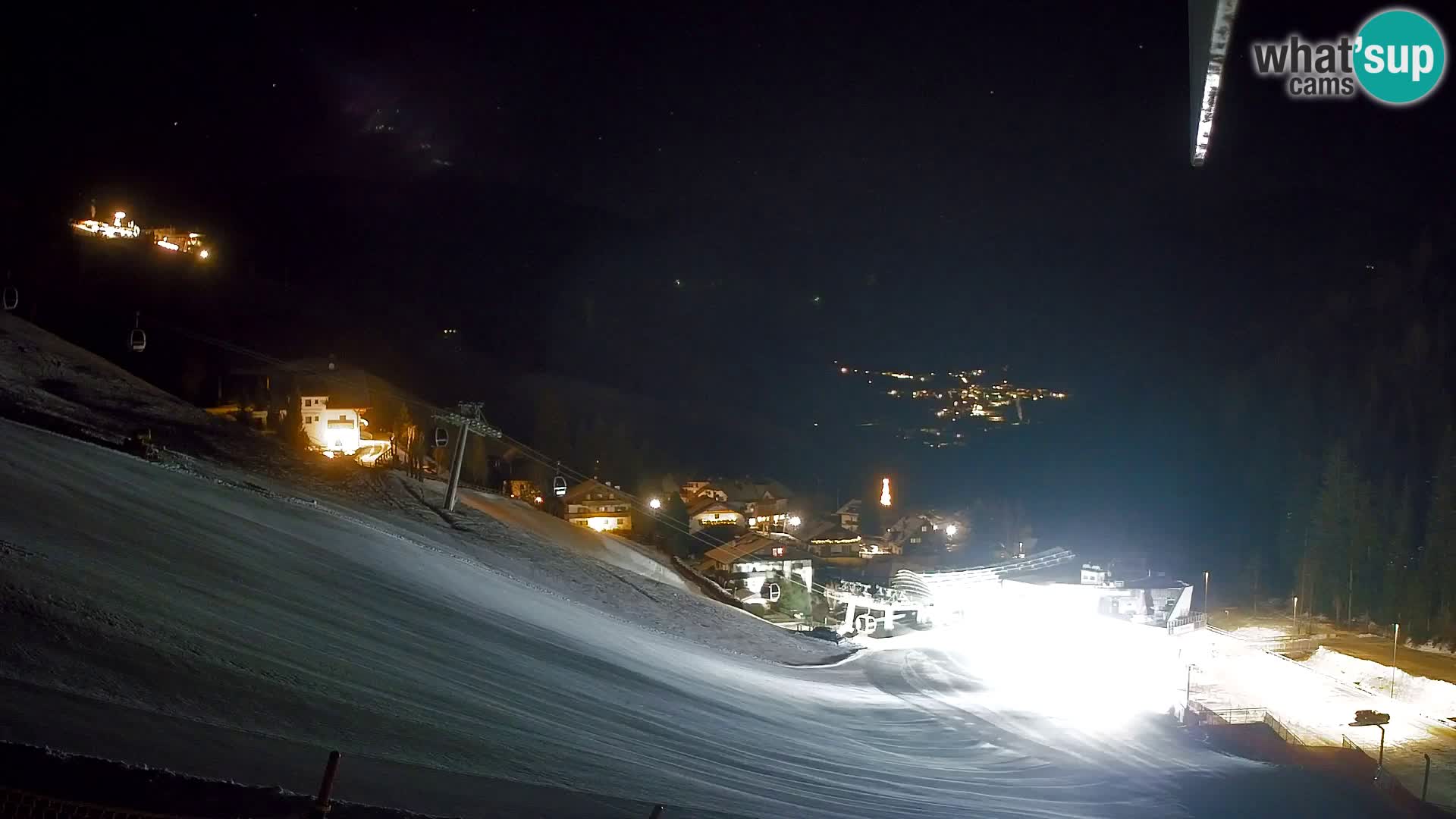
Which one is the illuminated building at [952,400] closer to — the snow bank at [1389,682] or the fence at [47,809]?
the snow bank at [1389,682]

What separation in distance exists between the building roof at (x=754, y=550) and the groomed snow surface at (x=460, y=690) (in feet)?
65.1

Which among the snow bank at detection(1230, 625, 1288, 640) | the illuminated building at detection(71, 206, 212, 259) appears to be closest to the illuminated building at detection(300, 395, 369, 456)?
the snow bank at detection(1230, 625, 1288, 640)

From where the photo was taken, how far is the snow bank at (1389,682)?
23.2 meters

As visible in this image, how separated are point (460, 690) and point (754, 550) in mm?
30107

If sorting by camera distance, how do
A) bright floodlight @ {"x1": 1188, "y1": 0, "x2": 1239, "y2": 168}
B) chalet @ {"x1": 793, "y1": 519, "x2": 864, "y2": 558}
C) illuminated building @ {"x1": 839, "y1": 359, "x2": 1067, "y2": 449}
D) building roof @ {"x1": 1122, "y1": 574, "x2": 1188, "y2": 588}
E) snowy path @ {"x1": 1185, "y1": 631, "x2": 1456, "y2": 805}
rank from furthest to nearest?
illuminated building @ {"x1": 839, "y1": 359, "x2": 1067, "y2": 449}
chalet @ {"x1": 793, "y1": 519, "x2": 864, "y2": 558}
building roof @ {"x1": 1122, "y1": 574, "x2": 1188, "y2": 588}
snowy path @ {"x1": 1185, "y1": 631, "x2": 1456, "y2": 805}
bright floodlight @ {"x1": 1188, "y1": 0, "x2": 1239, "y2": 168}

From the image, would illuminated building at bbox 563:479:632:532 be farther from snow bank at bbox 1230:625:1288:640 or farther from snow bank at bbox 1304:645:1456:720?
snow bank at bbox 1304:645:1456:720

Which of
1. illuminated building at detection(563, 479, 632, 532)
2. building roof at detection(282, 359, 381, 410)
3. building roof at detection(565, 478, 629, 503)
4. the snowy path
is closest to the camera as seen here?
Result: the snowy path

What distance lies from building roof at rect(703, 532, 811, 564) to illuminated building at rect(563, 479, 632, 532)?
6.70 m

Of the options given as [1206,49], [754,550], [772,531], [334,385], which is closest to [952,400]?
[772,531]

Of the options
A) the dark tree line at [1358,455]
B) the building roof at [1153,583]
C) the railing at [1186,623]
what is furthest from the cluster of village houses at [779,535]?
the dark tree line at [1358,455]

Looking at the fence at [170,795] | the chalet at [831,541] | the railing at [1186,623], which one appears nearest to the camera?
the fence at [170,795]

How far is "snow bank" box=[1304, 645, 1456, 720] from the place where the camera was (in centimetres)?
2323

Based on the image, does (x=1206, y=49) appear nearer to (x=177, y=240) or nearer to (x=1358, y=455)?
(x=1358, y=455)

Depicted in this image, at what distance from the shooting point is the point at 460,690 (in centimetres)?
731
